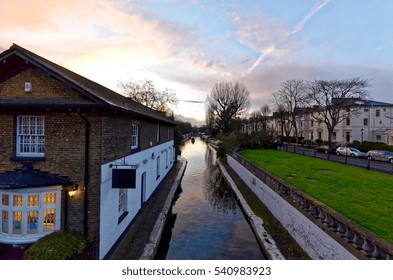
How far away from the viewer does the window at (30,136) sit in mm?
8062

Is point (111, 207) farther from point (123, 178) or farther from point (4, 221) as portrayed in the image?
point (4, 221)

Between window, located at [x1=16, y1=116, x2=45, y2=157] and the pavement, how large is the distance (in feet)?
14.2

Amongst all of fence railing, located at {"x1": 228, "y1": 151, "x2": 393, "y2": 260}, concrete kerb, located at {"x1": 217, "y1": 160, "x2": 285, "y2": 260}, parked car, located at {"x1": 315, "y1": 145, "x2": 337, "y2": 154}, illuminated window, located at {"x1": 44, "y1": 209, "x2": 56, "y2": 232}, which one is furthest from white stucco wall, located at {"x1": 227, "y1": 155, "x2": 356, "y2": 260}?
parked car, located at {"x1": 315, "y1": 145, "x2": 337, "y2": 154}

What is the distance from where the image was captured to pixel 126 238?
937 centimetres

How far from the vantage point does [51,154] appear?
7844 millimetres

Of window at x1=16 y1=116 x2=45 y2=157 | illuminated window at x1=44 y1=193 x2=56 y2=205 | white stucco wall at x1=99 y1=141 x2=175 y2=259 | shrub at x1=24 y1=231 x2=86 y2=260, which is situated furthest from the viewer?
window at x1=16 y1=116 x2=45 y2=157

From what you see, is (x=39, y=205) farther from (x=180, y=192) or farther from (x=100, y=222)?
(x=180, y=192)

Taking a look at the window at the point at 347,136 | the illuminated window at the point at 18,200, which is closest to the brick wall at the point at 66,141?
the illuminated window at the point at 18,200

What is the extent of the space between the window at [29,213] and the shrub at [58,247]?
0.53m

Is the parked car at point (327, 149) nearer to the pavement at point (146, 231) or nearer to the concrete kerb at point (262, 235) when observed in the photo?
the concrete kerb at point (262, 235)

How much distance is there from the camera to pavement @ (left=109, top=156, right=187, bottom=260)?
8211 millimetres

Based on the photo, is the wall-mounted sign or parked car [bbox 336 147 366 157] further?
parked car [bbox 336 147 366 157]

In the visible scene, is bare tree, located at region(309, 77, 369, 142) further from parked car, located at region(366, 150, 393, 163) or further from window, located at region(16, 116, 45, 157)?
window, located at region(16, 116, 45, 157)

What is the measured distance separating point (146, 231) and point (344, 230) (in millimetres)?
7109
